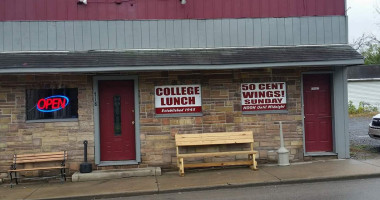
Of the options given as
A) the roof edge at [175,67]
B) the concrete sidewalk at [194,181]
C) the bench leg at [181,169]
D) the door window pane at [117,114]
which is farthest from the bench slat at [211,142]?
the roof edge at [175,67]

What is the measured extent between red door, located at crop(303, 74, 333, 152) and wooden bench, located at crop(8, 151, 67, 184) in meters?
6.27

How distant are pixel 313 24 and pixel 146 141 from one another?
5.37 metres

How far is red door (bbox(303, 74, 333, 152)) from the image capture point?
9.97m

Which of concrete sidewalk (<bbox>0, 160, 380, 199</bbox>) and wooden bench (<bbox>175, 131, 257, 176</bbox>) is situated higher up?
wooden bench (<bbox>175, 131, 257, 176</bbox>)

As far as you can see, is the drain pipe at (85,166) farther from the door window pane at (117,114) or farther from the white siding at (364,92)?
the white siding at (364,92)

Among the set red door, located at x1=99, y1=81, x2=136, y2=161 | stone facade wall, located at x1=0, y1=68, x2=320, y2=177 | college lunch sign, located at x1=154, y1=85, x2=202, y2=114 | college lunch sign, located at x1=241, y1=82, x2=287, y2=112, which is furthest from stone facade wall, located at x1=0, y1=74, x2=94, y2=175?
college lunch sign, located at x1=241, y1=82, x2=287, y2=112

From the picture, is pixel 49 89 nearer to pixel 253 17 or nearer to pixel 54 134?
pixel 54 134

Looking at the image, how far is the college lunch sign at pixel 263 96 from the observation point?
9711 mm

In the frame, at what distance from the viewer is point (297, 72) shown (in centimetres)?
978

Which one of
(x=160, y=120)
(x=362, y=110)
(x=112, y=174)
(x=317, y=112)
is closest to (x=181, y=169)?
(x=160, y=120)

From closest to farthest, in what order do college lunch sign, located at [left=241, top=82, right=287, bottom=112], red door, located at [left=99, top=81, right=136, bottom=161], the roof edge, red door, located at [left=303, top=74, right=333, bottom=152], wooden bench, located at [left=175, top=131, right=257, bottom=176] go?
the roof edge, wooden bench, located at [left=175, top=131, right=257, bottom=176], red door, located at [left=99, top=81, right=136, bottom=161], college lunch sign, located at [left=241, top=82, right=287, bottom=112], red door, located at [left=303, top=74, right=333, bottom=152]

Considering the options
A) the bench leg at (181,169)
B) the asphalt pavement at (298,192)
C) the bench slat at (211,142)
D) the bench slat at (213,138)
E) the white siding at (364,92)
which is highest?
the white siding at (364,92)

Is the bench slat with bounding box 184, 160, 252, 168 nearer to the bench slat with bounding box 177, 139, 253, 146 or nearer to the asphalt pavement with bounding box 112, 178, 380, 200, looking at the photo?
the bench slat with bounding box 177, 139, 253, 146

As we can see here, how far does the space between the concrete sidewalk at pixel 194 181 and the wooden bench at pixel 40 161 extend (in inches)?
15.4
